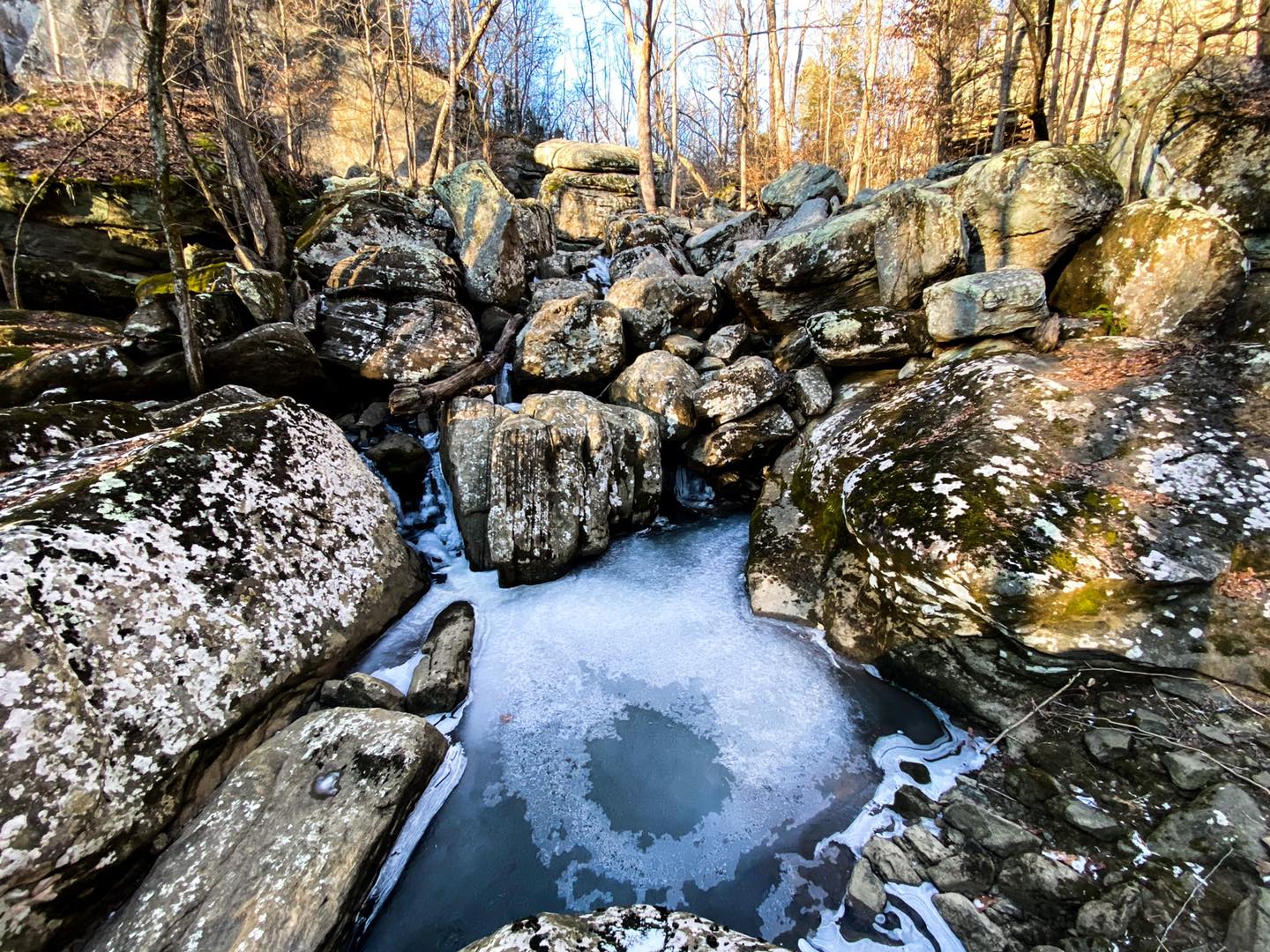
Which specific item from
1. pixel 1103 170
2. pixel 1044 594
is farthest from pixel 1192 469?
pixel 1103 170

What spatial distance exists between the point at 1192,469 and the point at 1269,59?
579 centimetres

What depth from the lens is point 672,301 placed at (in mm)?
7332

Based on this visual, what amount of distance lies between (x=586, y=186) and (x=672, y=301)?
26.5 ft

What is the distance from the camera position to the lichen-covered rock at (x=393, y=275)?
22.4 feet

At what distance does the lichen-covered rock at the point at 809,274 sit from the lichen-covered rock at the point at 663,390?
146 cm

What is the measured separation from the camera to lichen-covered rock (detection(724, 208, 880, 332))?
620cm

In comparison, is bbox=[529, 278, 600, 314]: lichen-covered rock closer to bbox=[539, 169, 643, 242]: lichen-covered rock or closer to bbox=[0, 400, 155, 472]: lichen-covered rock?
bbox=[539, 169, 643, 242]: lichen-covered rock

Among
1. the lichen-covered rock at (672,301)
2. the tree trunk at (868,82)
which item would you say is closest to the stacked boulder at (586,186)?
the tree trunk at (868,82)

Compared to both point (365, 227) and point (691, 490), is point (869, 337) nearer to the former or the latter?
point (691, 490)

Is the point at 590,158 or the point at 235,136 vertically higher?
the point at 590,158

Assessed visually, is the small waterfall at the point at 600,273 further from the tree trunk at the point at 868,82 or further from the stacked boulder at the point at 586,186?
the tree trunk at the point at 868,82

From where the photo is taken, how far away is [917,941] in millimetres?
2410

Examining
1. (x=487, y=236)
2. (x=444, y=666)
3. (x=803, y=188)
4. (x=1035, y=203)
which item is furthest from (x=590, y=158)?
(x=444, y=666)

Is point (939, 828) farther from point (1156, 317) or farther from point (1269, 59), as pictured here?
point (1269, 59)
